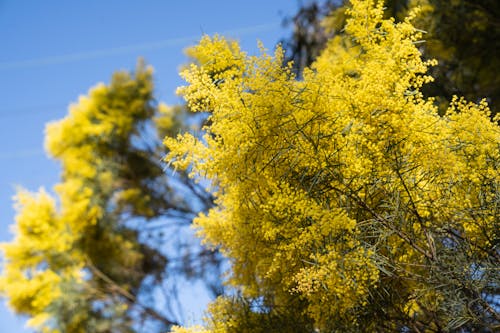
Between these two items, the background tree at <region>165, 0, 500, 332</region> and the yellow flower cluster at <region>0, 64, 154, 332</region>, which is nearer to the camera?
the background tree at <region>165, 0, 500, 332</region>

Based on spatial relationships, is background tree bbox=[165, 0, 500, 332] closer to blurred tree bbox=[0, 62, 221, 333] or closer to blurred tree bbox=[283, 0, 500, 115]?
blurred tree bbox=[283, 0, 500, 115]

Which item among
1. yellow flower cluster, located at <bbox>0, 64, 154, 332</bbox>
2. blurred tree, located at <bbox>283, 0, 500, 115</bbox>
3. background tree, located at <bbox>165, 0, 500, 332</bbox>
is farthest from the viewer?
yellow flower cluster, located at <bbox>0, 64, 154, 332</bbox>

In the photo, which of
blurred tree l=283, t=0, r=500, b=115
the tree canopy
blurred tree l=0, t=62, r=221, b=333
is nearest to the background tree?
the tree canopy

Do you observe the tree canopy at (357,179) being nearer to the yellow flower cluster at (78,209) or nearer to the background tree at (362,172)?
the background tree at (362,172)

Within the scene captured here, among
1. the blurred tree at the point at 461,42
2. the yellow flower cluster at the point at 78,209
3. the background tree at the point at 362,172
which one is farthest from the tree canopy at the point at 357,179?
the yellow flower cluster at the point at 78,209

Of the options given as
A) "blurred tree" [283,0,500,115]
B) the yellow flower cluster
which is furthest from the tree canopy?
the yellow flower cluster

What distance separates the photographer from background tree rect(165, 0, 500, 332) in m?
3.12

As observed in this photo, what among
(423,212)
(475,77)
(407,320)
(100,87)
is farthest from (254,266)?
(100,87)

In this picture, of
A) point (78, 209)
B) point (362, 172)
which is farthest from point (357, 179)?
point (78, 209)

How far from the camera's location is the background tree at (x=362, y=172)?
3119 mm

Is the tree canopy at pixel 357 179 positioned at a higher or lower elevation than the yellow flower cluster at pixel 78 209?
lower

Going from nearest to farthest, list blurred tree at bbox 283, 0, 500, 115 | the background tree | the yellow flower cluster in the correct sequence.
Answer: the background tree, blurred tree at bbox 283, 0, 500, 115, the yellow flower cluster

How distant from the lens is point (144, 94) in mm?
11070

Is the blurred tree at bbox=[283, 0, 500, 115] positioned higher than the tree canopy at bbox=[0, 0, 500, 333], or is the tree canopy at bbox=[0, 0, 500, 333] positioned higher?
the blurred tree at bbox=[283, 0, 500, 115]
